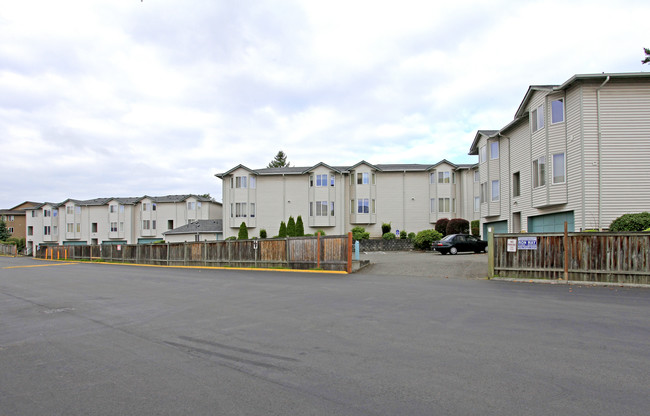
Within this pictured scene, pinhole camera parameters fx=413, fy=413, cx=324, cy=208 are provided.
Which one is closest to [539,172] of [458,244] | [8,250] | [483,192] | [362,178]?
[458,244]

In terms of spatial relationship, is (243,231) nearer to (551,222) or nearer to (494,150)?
(494,150)

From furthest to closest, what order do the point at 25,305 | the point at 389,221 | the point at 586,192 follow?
the point at 389,221 < the point at 586,192 < the point at 25,305

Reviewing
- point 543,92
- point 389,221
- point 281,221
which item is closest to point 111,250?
point 281,221

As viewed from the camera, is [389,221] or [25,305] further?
[389,221]

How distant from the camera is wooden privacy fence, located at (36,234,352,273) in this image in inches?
789

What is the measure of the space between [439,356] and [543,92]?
22.6 meters

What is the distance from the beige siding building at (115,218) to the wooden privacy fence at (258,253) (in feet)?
92.1

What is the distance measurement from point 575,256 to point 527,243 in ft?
5.19

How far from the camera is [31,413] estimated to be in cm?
396

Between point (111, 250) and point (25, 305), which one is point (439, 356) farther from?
point (111, 250)

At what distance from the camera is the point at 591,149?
68.5 feet

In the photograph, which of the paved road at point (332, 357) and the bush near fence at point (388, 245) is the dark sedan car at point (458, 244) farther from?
the paved road at point (332, 357)

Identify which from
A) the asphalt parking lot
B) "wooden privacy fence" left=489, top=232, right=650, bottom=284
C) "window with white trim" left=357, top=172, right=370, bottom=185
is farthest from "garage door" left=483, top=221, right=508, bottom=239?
"window with white trim" left=357, top=172, right=370, bottom=185

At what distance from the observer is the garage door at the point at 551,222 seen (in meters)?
22.3
